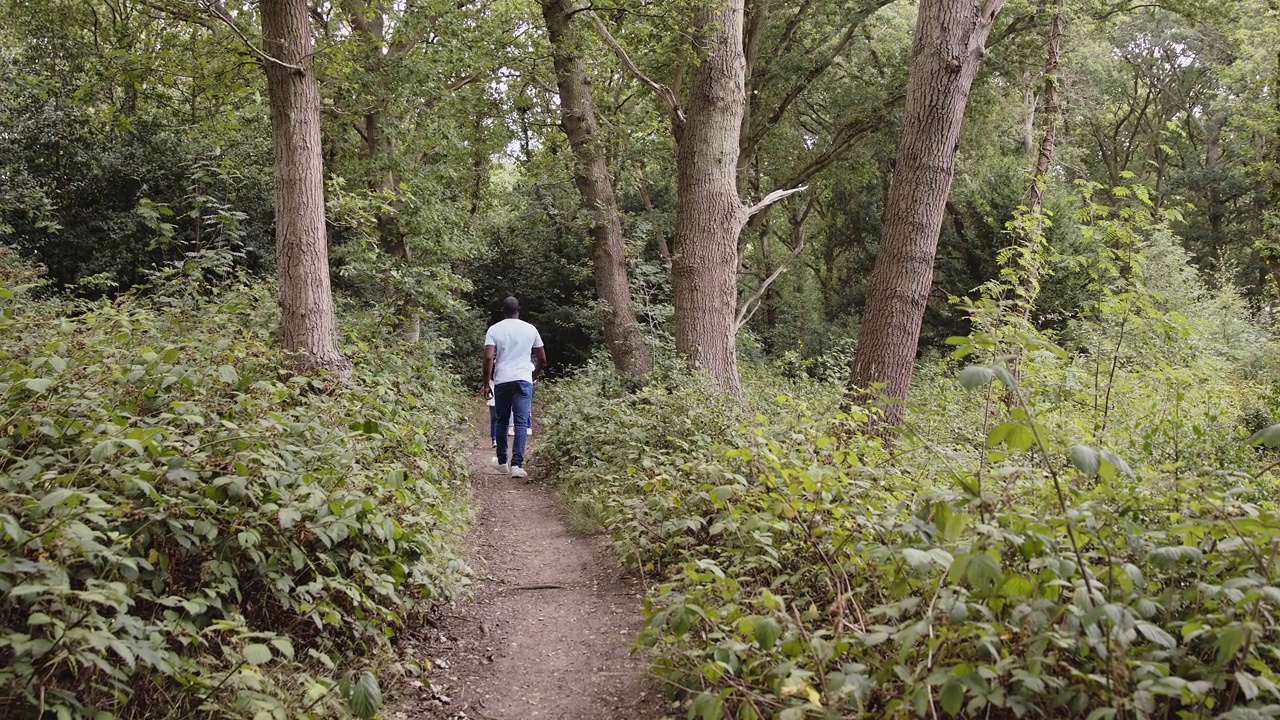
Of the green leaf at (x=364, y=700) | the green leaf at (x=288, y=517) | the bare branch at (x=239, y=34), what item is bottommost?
the green leaf at (x=364, y=700)

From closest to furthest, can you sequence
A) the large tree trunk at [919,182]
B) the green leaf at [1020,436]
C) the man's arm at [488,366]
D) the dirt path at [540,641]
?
the green leaf at [1020,436] < the dirt path at [540,641] < the large tree trunk at [919,182] < the man's arm at [488,366]

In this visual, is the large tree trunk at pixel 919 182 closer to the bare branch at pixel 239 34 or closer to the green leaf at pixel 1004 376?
the green leaf at pixel 1004 376

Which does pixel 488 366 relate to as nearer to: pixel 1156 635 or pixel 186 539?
pixel 186 539

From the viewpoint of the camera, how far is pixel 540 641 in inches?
179

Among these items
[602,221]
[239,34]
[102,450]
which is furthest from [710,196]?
[102,450]

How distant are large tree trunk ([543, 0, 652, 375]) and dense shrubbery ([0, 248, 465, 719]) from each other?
804cm

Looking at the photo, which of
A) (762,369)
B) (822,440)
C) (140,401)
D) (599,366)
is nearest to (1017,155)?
(762,369)

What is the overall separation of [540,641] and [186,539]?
2.15 metres

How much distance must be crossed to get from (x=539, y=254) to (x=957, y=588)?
1945cm

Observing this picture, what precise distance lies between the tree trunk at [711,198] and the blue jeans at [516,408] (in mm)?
2145

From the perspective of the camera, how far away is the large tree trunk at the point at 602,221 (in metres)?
12.6

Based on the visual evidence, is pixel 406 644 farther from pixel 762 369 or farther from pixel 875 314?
pixel 762 369

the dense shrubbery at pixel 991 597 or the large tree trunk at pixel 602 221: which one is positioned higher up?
the large tree trunk at pixel 602 221

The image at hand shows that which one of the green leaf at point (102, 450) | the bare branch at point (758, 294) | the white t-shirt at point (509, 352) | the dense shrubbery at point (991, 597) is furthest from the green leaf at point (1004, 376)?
the bare branch at point (758, 294)
